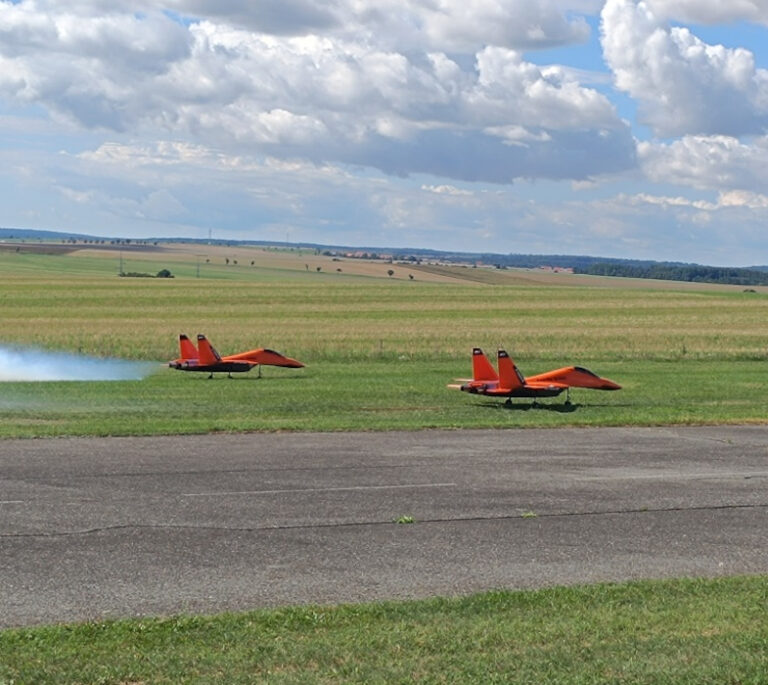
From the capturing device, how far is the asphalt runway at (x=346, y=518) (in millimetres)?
12820

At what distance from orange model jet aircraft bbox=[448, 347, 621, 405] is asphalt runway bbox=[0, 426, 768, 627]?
6960 millimetres

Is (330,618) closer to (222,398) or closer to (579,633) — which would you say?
(579,633)

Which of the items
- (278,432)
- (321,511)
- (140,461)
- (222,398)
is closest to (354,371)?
(222,398)

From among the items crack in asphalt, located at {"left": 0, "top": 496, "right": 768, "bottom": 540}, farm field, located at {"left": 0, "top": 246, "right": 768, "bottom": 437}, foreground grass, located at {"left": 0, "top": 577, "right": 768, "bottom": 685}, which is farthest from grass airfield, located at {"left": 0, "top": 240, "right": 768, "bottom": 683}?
Result: crack in asphalt, located at {"left": 0, "top": 496, "right": 768, "bottom": 540}

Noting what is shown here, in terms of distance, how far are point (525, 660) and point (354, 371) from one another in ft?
108

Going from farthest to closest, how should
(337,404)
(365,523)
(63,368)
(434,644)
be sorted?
(63,368), (337,404), (365,523), (434,644)

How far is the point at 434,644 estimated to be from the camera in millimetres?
10312

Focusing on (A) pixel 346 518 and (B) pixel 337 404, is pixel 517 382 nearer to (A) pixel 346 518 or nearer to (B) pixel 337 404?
(B) pixel 337 404

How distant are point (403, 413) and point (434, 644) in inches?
787

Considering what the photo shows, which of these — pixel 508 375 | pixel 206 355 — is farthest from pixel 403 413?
pixel 206 355

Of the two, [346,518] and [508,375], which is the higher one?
[508,375]

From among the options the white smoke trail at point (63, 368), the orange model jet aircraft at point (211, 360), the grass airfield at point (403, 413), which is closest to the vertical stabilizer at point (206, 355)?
the orange model jet aircraft at point (211, 360)

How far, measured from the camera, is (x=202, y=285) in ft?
426

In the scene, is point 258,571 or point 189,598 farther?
point 258,571
